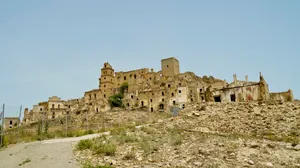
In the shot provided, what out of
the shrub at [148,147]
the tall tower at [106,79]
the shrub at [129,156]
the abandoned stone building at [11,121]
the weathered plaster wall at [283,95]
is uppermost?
the tall tower at [106,79]

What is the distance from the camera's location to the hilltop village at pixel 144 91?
172 feet

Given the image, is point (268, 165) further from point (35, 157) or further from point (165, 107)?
point (165, 107)

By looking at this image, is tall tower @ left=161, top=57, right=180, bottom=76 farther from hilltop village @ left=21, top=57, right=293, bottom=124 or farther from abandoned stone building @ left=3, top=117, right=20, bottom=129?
abandoned stone building @ left=3, top=117, right=20, bottom=129

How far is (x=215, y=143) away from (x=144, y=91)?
44.6 metres

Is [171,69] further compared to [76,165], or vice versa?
[171,69]

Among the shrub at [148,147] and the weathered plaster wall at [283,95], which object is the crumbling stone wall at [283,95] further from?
the shrub at [148,147]

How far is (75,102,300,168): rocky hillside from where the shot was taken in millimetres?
9039

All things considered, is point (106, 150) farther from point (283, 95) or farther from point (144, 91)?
point (144, 91)

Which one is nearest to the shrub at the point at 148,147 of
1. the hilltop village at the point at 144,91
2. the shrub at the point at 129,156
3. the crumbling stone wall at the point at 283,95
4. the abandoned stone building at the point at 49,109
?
the shrub at the point at 129,156

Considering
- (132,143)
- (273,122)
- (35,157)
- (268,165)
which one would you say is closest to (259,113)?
(273,122)

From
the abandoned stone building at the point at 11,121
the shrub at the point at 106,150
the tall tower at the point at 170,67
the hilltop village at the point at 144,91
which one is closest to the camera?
the shrub at the point at 106,150

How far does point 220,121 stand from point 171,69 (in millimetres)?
49098

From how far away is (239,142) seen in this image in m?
11.6

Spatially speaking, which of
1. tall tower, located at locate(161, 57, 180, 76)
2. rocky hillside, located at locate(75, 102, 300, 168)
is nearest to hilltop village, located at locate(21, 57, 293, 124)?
tall tower, located at locate(161, 57, 180, 76)
